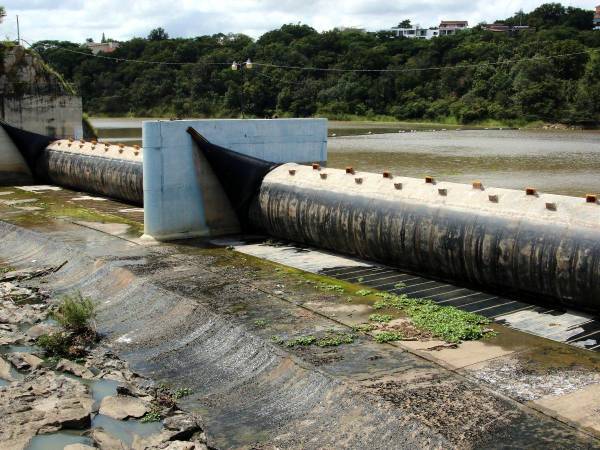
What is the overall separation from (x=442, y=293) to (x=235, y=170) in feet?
22.1

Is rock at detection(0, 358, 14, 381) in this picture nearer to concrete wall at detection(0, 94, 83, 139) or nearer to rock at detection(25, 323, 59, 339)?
rock at detection(25, 323, 59, 339)

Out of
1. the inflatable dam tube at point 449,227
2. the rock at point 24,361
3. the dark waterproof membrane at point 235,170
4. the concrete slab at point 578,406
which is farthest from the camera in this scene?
the dark waterproof membrane at point 235,170

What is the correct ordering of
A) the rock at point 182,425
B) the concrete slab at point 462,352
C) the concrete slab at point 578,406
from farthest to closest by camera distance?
the concrete slab at point 462,352, the rock at point 182,425, the concrete slab at point 578,406

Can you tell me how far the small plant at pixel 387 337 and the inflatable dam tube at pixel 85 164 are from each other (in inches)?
527

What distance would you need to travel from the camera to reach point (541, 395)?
860 cm

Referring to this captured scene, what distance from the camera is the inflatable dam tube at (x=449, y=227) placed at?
38.6ft

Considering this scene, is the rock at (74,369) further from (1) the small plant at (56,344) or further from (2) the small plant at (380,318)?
(2) the small plant at (380,318)

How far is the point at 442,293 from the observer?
13.1 meters

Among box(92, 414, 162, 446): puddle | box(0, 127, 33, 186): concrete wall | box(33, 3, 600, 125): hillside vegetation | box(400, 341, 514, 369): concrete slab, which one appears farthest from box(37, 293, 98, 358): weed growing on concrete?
box(33, 3, 600, 125): hillside vegetation

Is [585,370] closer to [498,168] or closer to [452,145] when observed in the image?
[498,168]

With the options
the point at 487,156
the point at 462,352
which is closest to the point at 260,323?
the point at 462,352

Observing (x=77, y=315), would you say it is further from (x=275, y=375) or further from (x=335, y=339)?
(x=335, y=339)

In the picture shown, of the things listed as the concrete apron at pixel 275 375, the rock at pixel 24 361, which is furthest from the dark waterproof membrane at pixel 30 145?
the rock at pixel 24 361

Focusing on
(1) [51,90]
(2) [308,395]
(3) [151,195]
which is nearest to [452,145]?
(1) [51,90]
